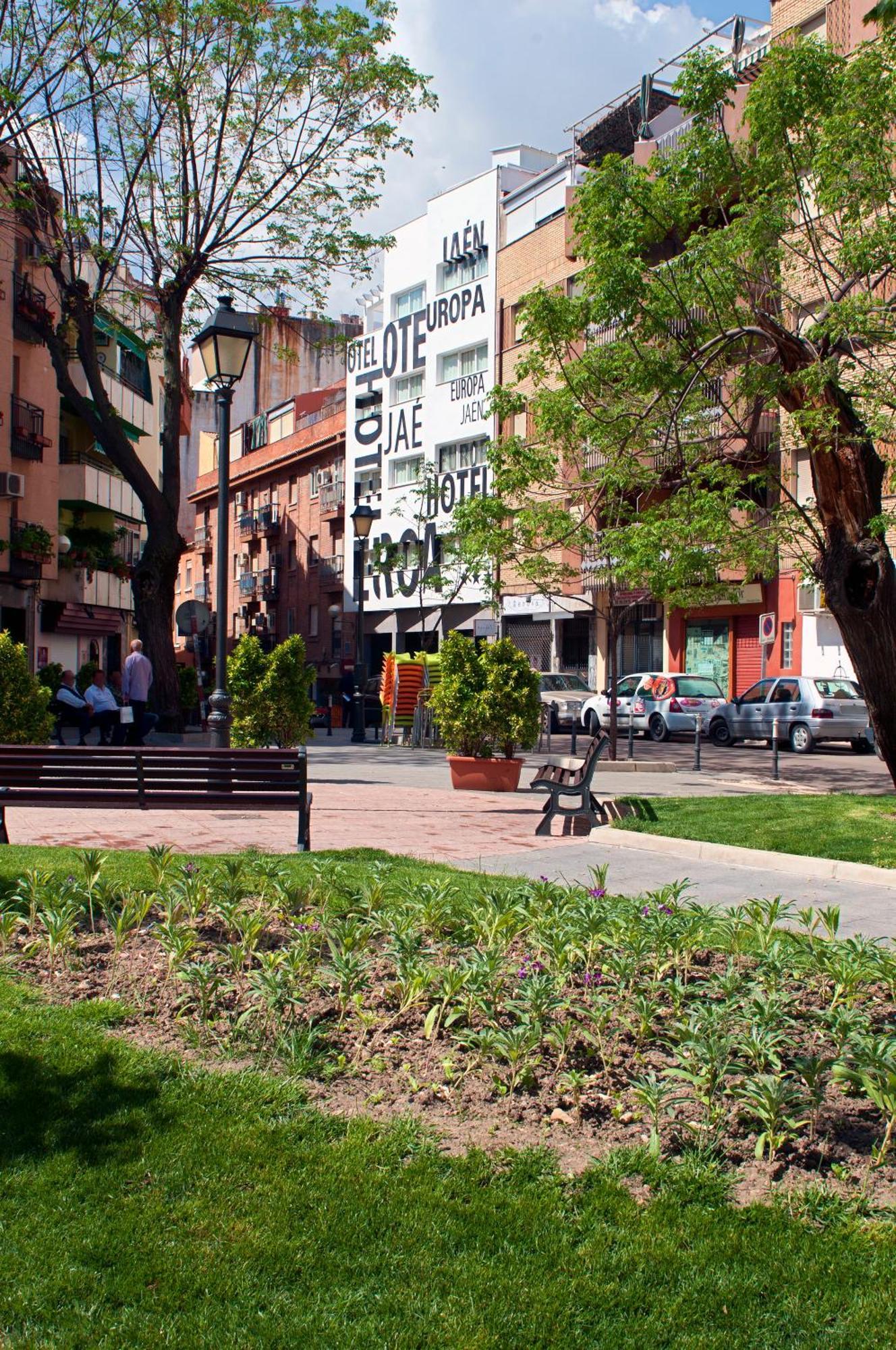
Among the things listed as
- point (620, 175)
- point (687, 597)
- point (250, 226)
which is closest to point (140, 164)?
point (250, 226)

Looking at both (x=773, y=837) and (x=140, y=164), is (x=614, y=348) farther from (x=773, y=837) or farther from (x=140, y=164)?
(x=140, y=164)

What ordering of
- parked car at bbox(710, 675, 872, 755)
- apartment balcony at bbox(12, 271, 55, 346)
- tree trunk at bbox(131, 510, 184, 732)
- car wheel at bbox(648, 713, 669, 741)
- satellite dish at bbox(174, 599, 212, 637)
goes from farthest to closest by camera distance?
apartment balcony at bbox(12, 271, 55, 346), car wheel at bbox(648, 713, 669, 741), satellite dish at bbox(174, 599, 212, 637), parked car at bbox(710, 675, 872, 755), tree trunk at bbox(131, 510, 184, 732)

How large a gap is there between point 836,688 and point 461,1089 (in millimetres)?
24928

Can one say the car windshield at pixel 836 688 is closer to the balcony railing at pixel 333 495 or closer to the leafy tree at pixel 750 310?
the leafy tree at pixel 750 310

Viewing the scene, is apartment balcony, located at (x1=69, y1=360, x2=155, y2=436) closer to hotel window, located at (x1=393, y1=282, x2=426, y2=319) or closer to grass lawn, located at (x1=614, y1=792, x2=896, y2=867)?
hotel window, located at (x1=393, y1=282, x2=426, y2=319)

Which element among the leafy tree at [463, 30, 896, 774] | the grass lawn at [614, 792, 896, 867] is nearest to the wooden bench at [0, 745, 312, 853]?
the grass lawn at [614, 792, 896, 867]

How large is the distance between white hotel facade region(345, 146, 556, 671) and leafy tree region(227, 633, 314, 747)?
28.9m

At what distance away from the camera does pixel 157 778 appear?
8828mm

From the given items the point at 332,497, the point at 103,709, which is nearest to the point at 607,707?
the point at 103,709

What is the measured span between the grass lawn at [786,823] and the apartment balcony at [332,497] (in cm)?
4649

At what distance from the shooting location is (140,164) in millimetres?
20781

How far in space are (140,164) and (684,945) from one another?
19.6 metres

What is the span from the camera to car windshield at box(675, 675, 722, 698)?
3117cm

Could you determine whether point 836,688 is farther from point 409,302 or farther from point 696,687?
point 409,302
